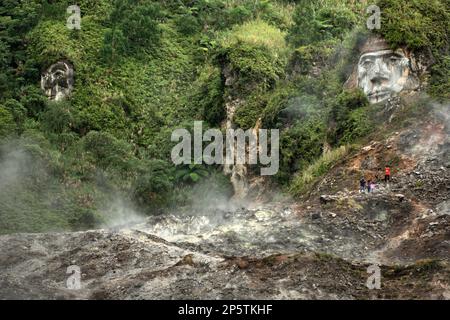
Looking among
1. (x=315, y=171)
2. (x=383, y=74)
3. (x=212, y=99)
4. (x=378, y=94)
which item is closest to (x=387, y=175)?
(x=315, y=171)

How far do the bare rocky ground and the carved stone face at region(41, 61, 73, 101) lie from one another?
15.0 meters

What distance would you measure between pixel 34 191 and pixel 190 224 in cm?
723

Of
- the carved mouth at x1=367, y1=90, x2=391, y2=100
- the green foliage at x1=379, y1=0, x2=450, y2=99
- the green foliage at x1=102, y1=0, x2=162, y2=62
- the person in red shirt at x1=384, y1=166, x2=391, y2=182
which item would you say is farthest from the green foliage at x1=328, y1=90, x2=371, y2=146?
the green foliage at x1=102, y1=0, x2=162, y2=62

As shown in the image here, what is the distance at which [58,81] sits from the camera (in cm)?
3170

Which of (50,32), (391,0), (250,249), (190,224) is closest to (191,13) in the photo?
(50,32)

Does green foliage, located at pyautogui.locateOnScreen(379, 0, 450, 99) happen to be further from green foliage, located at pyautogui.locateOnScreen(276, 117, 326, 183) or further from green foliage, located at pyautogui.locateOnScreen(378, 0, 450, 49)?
green foliage, located at pyautogui.locateOnScreen(276, 117, 326, 183)

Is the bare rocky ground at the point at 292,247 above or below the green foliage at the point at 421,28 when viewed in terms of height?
below

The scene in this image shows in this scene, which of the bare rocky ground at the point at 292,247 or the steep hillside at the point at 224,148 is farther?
the steep hillside at the point at 224,148

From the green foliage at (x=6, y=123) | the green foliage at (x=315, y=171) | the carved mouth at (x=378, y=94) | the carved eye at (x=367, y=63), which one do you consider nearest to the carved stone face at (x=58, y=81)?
the green foliage at (x=6, y=123)

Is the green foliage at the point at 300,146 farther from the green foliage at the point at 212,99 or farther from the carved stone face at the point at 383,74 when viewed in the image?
the green foliage at the point at 212,99

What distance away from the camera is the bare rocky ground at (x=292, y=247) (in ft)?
41.3

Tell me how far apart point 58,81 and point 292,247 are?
63.0ft

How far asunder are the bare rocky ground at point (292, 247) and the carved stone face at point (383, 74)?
256cm

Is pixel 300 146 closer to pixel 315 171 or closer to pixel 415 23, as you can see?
pixel 315 171
